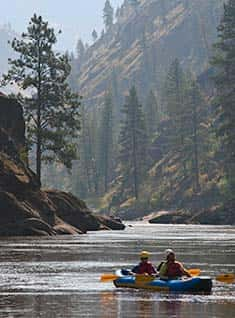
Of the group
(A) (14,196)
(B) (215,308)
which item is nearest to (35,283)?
(B) (215,308)

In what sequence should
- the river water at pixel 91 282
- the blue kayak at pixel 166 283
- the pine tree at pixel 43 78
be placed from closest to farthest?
the river water at pixel 91 282, the blue kayak at pixel 166 283, the pine tree at pixel 43 78

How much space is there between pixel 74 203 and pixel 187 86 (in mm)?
79432

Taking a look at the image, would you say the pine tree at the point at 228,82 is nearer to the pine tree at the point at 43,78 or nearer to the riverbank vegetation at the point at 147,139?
the riverbank vegetation at the point at 147,139

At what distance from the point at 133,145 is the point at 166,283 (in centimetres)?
11655

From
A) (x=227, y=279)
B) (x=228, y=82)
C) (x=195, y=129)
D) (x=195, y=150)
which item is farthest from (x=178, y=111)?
(x=227, y=279)

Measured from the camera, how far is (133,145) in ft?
473

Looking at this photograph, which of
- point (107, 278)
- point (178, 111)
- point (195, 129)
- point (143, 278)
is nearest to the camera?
point (143, 278)

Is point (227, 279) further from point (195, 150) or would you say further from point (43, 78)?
point (195, 150)

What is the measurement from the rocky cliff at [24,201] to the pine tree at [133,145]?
216 feet

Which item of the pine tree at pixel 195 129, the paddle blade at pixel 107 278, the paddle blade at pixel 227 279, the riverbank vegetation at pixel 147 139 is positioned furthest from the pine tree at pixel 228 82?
the paddle blade at pixel 107 278

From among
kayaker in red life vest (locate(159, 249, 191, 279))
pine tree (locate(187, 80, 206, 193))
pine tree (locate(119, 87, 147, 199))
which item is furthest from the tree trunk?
kayaker in red life vest (locate(159, 249, 191, 279))

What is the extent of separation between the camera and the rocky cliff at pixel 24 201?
58531 mm

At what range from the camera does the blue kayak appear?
26.6 m

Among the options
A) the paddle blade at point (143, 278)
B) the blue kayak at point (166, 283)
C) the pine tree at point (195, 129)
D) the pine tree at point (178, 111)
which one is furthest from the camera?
the pine tree at point (178, 111)
